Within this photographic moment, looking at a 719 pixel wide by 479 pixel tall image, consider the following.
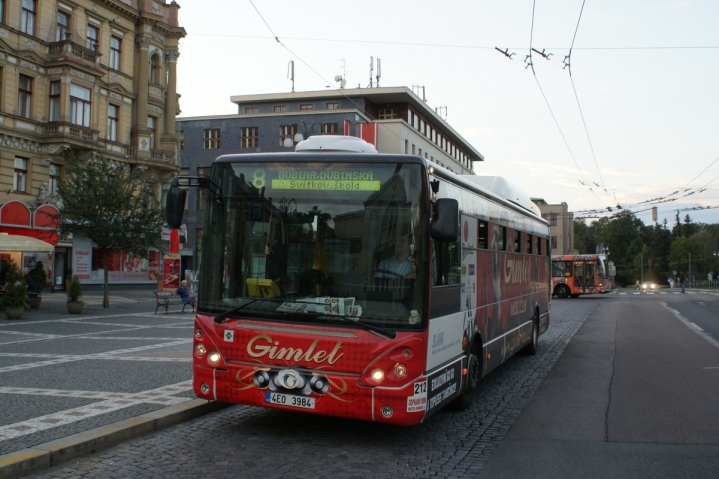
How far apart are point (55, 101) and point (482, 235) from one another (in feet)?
92.8

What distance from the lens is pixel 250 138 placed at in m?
58.8

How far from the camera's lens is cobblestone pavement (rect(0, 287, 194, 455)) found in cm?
670

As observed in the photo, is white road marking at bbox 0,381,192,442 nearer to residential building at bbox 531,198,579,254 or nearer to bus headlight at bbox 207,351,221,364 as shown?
bus headlight at bbox 207,351,221,364

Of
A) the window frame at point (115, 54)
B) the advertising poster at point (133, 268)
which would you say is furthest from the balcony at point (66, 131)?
the advertising poster at point (133, 268)

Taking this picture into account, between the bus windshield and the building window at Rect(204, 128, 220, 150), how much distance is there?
54.4 meters

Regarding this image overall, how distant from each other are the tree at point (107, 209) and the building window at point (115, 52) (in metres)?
12.7

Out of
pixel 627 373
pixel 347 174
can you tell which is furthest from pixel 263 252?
pixel 627 373

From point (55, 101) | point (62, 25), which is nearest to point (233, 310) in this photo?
point (55, 101)

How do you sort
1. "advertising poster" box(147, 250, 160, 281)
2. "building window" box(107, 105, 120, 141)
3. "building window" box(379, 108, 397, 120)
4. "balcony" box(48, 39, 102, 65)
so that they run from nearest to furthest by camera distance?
"balcony" box(48, 39, 102, 65), "building window" box(107, 105, 120, 141), "advertising poster" box(147, 250, 160, 281), "building window" box(379, 108, 397, 120)

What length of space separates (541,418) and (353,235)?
324 centimetres

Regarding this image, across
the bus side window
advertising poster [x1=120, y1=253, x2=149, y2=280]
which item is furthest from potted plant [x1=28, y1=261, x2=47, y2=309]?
the bus side window

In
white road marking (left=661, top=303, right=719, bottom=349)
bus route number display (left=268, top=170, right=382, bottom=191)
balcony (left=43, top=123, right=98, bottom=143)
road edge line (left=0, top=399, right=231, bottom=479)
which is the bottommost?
road edge line (left=0, top=399, right=231, bottom=479)

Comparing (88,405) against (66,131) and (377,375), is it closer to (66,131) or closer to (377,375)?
(377,375)

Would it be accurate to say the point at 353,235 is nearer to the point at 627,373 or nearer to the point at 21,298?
the point at 627,373
